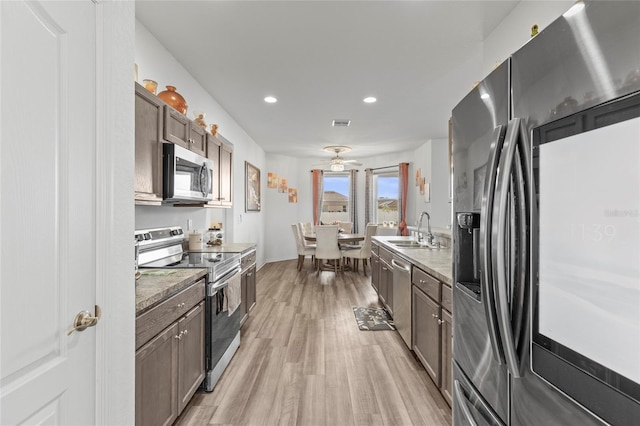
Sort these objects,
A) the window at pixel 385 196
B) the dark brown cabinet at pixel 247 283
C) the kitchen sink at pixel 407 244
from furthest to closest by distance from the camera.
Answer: the window at pixel 385 196 < the kitchen sink at pixel 407 244 < the dark brown cabinet at pixel 247 283

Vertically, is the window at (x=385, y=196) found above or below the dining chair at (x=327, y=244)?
above

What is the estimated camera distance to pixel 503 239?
0.79 metres

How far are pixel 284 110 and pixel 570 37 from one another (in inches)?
156

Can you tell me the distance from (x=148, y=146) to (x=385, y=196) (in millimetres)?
6544

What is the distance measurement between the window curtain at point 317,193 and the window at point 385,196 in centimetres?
144

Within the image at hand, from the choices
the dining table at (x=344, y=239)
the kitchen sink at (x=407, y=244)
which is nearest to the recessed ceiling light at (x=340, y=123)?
the kitchen sink at (x=407, y=244)

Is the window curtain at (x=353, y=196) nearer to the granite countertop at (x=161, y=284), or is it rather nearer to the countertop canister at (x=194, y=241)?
the countertop canister at (x=194, y=241)

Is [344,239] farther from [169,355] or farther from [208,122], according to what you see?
[169,355]

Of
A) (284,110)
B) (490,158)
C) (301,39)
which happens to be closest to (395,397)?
(490,158)

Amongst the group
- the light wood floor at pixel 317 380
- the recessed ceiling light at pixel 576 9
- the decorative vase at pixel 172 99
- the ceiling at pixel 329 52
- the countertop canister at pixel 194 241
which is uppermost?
the ceiling at pixel 329 52

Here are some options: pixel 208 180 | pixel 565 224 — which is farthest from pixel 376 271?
pixel 565 224

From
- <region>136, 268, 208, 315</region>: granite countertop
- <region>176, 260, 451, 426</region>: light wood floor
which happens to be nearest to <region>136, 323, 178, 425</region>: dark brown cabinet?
<region>136, 268, 208, 315</region>: granite countertop

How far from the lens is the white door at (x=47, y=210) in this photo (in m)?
0.72

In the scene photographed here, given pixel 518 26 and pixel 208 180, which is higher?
pixel 518 26
